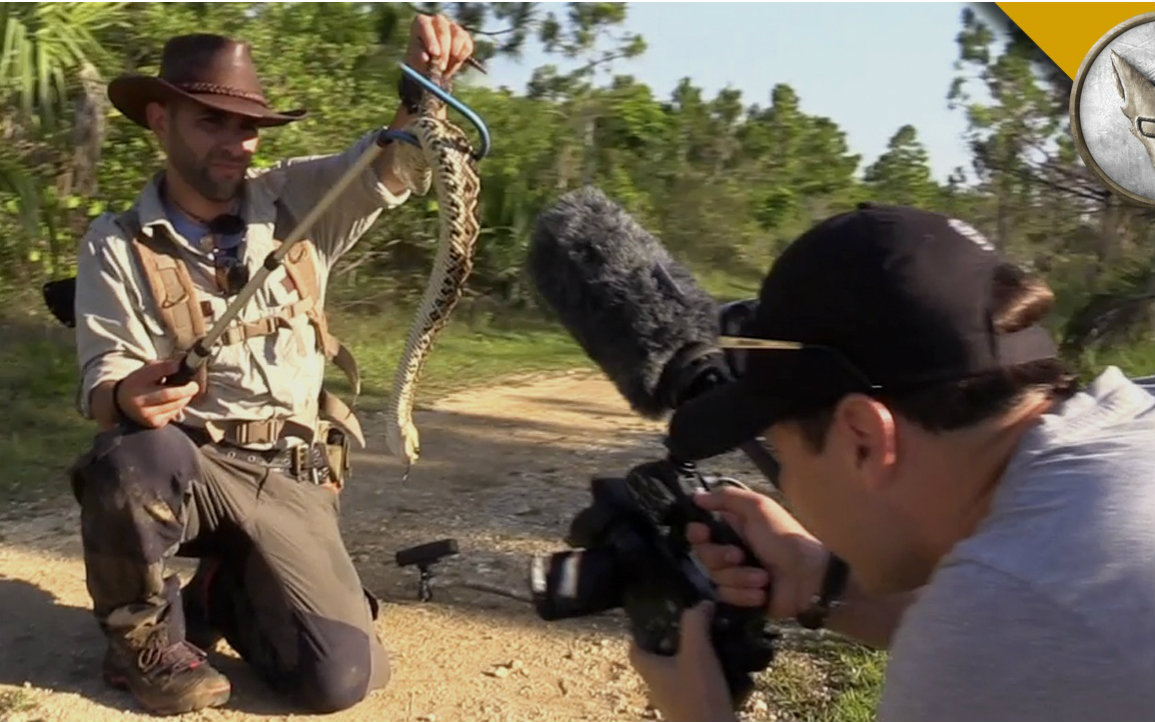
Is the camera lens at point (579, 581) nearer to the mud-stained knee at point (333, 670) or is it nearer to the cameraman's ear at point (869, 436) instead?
the cameraman's ear at point (869, 436)

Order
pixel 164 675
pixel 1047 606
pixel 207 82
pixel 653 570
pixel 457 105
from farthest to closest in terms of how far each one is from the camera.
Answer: pixel 207 82 → pixel 164 675 → pixel 457 105 → pixel 653 570 → pixel 1047 606

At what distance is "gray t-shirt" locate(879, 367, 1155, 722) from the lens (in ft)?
4.93

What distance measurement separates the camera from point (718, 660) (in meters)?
2.04

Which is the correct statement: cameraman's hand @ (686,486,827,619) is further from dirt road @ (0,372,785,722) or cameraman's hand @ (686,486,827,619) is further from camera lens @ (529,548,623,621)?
dirt road @ (0,372,785,722)

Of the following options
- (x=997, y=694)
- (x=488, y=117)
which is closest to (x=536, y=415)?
(x=488, y=117)

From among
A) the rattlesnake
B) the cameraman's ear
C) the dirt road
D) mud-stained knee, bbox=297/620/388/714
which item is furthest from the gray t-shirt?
mud-stained knee, bbox=297/620/388/714

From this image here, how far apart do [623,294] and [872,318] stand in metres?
0.46

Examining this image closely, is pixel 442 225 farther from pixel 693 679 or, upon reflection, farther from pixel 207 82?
pixel 693 679

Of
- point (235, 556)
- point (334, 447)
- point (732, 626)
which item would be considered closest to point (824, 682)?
point (334, 447)

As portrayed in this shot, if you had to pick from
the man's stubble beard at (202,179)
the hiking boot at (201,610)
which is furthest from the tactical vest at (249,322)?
the hiking boot at (201,610)

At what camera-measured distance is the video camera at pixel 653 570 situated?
2076mm

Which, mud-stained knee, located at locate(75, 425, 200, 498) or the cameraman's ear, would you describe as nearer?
the cameraman's ear

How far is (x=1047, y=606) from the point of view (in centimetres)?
151

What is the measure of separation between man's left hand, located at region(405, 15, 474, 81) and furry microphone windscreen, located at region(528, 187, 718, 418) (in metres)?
1.64
